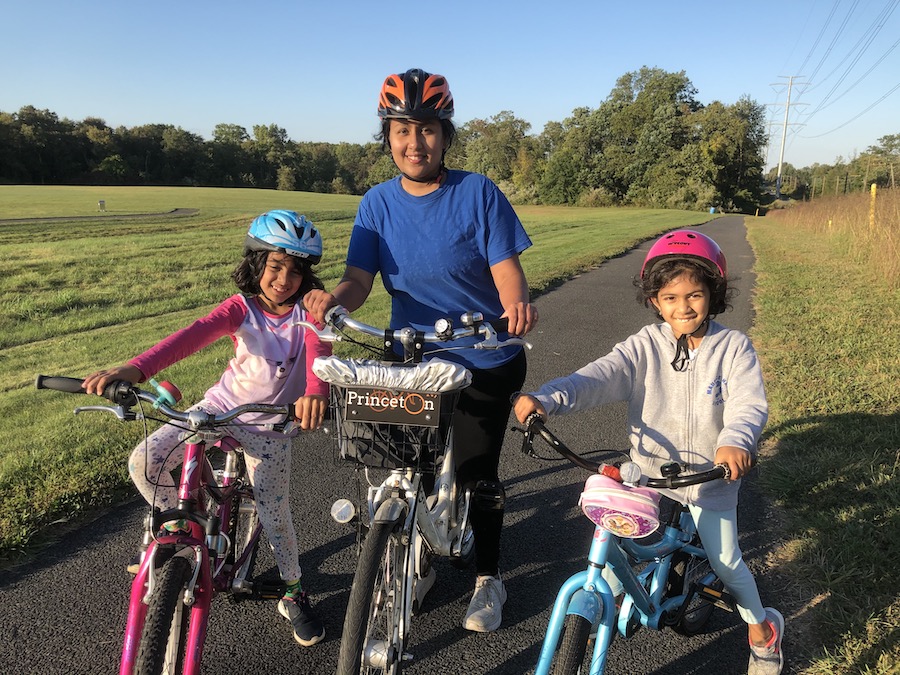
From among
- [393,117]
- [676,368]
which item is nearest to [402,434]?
[676,368]

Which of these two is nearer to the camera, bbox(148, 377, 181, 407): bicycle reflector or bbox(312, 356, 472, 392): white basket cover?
bbox(312, 356, 472, 392): white basket cover

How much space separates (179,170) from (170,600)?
8983 cm

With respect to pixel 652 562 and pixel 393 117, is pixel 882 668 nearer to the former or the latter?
pixel 652 562

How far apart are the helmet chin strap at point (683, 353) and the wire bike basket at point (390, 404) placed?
1003 mm

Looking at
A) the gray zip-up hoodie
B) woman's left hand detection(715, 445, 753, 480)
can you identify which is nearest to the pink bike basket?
woman's left hand detection(715, 445, 753, 480)

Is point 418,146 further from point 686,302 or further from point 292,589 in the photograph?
point 292,589

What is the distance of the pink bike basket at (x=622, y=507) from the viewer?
Result: 194 centimetres

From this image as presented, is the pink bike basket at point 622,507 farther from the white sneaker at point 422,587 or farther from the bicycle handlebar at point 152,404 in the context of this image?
the white sneaker at point 422,587

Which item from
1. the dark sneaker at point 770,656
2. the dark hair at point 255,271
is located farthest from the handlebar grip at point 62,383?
the dark sneaker at point 770,656

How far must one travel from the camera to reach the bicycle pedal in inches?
107

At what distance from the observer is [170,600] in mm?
2080

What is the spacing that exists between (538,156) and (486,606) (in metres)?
76.2

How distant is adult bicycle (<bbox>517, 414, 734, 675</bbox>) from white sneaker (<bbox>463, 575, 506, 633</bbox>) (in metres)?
0.67

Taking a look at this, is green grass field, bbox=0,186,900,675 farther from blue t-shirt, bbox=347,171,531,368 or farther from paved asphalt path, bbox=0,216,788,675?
blue t-shirt, bbox=347,171,531,368
